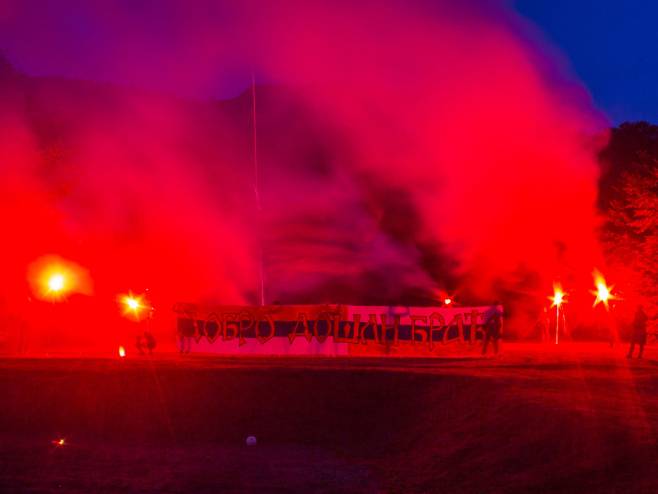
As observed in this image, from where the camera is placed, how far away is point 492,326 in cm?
2673

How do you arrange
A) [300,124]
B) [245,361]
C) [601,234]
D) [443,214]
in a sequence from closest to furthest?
[245,361] → [601,234] → [443,214] → [300,124]

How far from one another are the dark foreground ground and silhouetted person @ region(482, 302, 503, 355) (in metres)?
2.33

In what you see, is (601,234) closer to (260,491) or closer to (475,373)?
(475,373)

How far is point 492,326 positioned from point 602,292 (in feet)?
46.7

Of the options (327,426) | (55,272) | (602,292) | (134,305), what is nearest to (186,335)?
(134,305)

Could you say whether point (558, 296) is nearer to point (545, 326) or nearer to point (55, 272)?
point (545, 326)

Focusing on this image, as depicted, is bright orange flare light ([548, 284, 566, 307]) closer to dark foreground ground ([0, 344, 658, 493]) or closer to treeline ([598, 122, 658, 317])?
treeline ([598, 122, 658, 317])

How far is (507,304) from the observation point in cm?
4750

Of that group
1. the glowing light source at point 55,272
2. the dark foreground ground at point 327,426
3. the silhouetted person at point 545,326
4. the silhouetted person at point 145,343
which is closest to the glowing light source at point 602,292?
the silhouetted person at point 545,326

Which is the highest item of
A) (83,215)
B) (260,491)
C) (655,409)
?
(83,215)

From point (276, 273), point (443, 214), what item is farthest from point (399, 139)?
point (276, 273)

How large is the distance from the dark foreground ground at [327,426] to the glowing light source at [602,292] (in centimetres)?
1480

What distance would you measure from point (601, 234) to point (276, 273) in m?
18.0

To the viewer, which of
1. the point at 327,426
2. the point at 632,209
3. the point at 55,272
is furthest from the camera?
the point at 55,272
